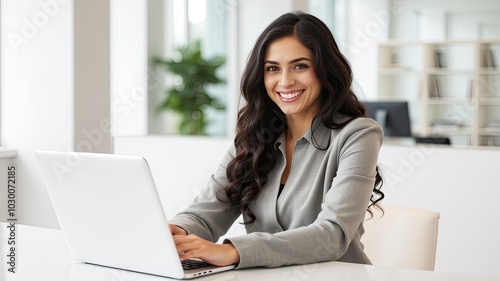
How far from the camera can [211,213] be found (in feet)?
6.48

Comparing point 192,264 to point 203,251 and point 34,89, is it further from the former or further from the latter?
point 34,89

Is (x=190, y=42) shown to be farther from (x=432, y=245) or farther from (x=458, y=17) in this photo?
(x=432, y=245)

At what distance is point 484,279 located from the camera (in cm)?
144

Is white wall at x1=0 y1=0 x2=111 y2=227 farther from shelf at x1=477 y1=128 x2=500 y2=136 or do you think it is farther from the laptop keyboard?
shelf at x1=477 y1=128 x2=500 y2=136

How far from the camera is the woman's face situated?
194cm

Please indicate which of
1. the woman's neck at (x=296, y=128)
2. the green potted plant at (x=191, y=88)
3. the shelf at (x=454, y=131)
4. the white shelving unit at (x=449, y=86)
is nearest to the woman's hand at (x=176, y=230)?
the woman's neck at (x=296, y=128)

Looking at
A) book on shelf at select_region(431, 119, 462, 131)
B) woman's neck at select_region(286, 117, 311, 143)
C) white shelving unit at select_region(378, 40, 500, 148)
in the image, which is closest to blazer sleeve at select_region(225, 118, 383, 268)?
woman's neck at select_region(286, 117, 311, 143)

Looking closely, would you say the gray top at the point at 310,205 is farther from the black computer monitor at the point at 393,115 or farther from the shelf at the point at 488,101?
the shelf at the point at 488,101

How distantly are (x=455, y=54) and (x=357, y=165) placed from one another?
26.2 ft

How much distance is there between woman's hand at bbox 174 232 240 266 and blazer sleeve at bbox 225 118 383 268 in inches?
1.0

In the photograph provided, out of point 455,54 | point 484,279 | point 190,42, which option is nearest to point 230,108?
point 190,42

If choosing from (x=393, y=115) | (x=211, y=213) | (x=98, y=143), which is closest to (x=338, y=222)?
(x=211, y=213)

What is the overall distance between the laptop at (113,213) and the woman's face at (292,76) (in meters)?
0.59

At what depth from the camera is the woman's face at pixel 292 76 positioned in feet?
6.38
